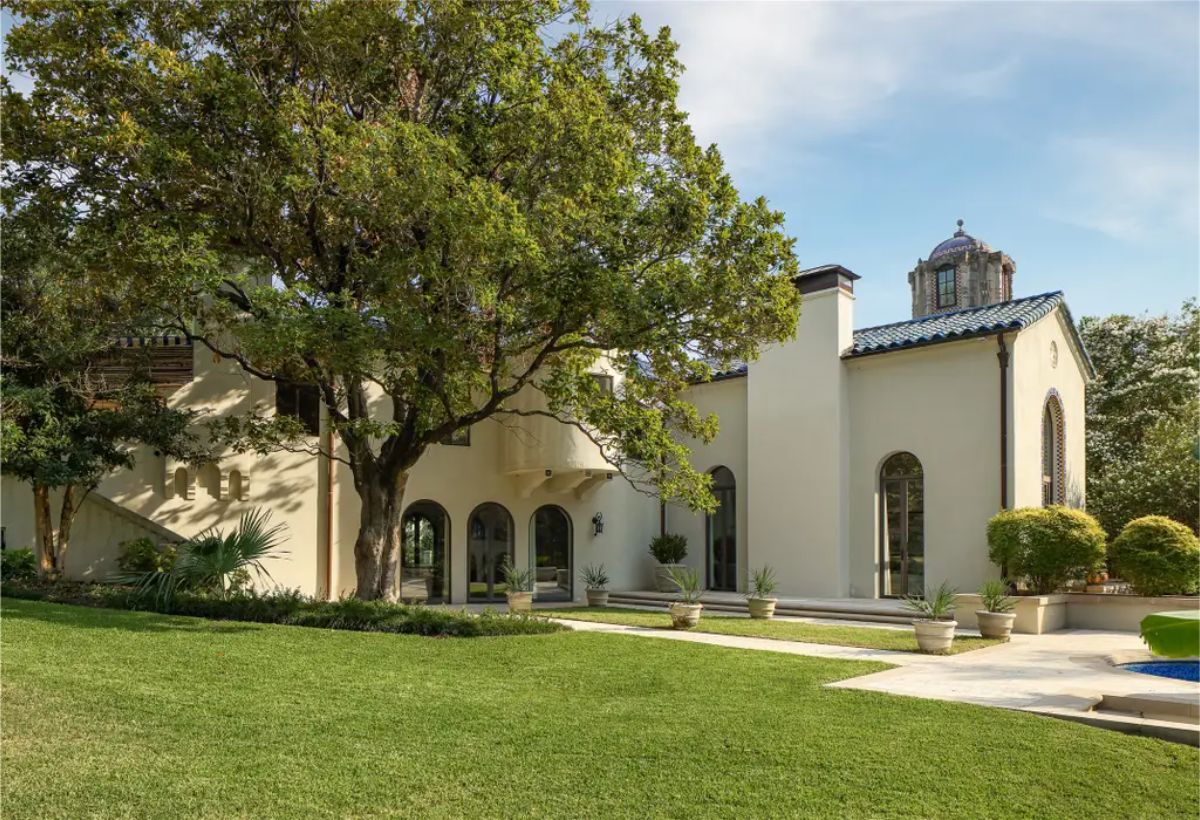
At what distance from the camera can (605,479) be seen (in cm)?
2180

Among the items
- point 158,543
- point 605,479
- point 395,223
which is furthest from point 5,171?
point 605,479

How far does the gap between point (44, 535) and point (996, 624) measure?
50.2 ft

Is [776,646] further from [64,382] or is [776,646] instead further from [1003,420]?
[64,382]

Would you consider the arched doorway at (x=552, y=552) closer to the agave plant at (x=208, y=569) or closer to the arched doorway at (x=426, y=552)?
the arched doorway at (x=426, y=552)

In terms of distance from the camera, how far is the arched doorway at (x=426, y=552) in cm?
1931

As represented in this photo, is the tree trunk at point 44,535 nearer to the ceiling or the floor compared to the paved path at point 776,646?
nearer to the ceiling

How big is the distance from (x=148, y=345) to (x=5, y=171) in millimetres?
3636

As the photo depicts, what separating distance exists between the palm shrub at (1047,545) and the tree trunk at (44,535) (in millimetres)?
16073

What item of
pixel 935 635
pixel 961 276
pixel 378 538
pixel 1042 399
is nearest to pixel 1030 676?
pixel 935 635

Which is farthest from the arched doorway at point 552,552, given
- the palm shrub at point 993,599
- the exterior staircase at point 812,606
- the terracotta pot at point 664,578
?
the palm shrub at point 993,599

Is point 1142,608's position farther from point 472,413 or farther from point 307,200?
point 307,200

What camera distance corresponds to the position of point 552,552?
2153cm

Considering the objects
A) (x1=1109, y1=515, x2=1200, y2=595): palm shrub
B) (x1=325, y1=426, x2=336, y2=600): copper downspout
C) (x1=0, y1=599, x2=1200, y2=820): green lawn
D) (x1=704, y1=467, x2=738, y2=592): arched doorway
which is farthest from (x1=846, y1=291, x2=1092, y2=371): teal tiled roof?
(x1=325, y1=426, x2=336, y2=600): copper downspout

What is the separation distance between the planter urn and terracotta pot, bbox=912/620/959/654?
213 centimetres
